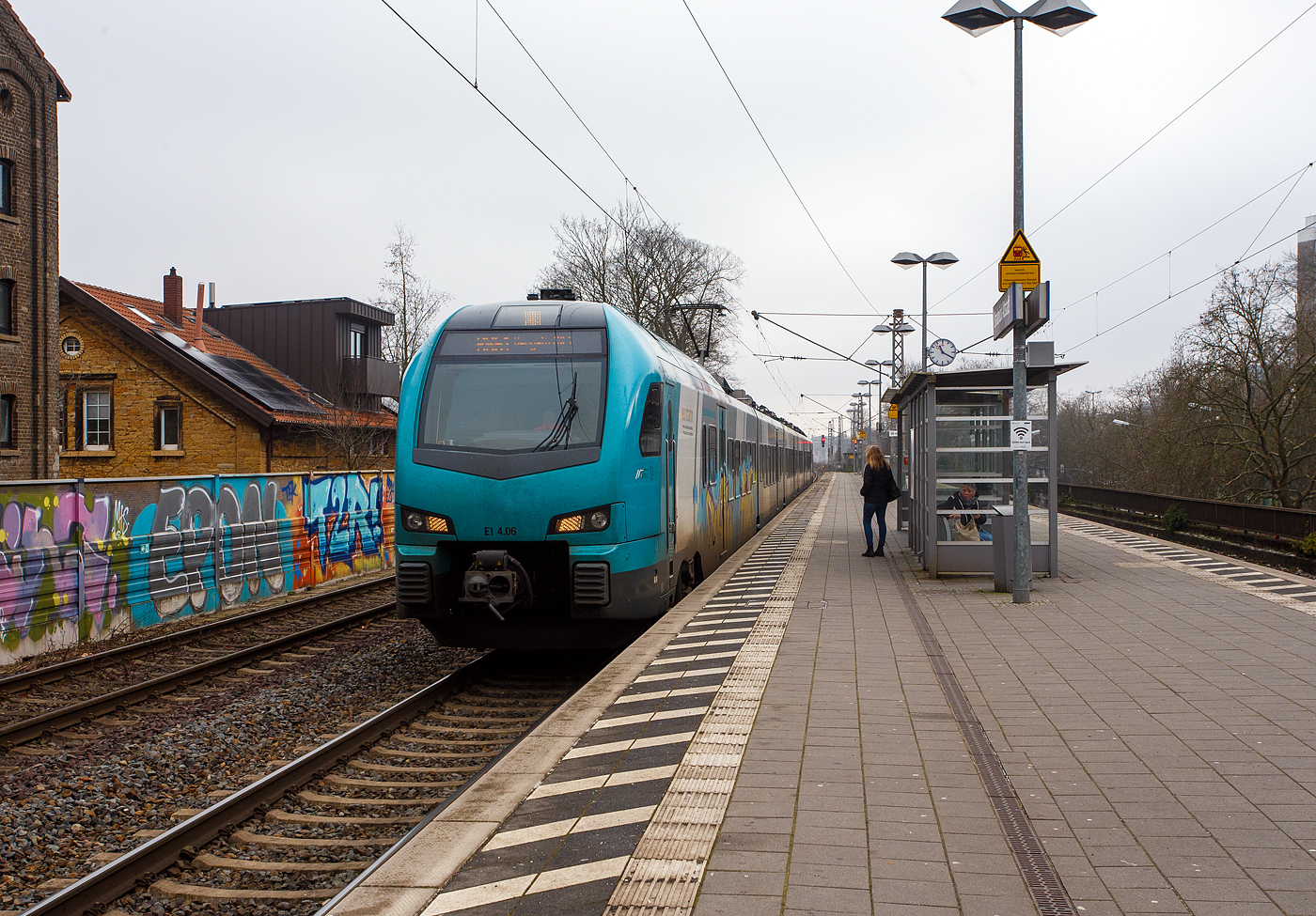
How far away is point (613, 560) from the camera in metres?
8.12

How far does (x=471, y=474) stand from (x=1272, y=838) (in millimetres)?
5916

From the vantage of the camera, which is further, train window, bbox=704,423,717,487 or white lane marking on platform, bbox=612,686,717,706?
train window, bbox=704,423,717,487

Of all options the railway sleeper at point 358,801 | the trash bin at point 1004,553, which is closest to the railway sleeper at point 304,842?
the railway sleeper at point 358,801

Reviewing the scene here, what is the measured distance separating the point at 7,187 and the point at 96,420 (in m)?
8.50

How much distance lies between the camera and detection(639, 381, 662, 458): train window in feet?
28.6

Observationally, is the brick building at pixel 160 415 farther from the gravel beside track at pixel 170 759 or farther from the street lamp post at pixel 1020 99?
the street lamp post at pixel 1020 99

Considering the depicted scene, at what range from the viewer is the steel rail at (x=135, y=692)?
6926 millimetres

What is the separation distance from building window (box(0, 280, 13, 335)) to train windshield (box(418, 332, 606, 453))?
1974 centimetres

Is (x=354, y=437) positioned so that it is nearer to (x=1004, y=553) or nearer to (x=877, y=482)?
(x=877, y=482)

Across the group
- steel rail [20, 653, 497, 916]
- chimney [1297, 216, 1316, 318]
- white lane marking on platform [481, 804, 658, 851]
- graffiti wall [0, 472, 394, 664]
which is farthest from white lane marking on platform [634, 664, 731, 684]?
chimney [1297, 216, 1316, 318]

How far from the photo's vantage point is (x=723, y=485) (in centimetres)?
1477

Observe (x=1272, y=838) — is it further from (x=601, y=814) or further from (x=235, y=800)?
(x=235, y=800)

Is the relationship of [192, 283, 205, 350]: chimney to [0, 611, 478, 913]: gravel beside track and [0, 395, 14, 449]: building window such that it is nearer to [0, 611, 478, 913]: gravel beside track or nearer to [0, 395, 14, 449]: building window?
[0, 395, 14, 449]: building window

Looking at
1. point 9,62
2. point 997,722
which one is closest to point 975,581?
point 997,722
